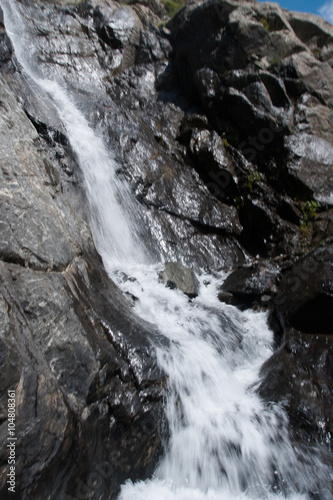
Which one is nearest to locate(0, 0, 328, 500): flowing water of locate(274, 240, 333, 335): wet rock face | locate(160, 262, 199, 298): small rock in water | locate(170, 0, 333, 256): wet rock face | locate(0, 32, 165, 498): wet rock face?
locate(160, 262, 199, 298): small rock in water

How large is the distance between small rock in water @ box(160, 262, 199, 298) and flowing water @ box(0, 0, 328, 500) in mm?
185

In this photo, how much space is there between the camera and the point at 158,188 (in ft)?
30.3

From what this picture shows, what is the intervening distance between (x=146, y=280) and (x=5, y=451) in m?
4.67

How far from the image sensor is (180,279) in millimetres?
6945

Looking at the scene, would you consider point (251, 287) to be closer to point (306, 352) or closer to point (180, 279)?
point (180, 279)

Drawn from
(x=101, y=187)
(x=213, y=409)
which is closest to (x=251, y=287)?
(x=213, y=409)

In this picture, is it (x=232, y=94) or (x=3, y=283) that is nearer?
(x=3, y=283)

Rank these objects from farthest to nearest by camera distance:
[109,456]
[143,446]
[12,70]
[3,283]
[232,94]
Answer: [232,94], [12,70], [143,446], [109,456], [3,283]

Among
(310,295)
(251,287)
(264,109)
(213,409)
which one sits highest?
(264,109)

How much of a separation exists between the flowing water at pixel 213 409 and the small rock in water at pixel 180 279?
0.19 m

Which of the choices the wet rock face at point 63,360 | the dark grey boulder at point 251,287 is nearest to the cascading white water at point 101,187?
the dark grey boulder at point 251,287

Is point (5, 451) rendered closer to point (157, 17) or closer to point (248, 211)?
Result: point (248, 211)

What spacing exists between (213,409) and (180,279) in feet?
10.3

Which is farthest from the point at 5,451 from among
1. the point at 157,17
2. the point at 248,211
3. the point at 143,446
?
the point at 157,17
